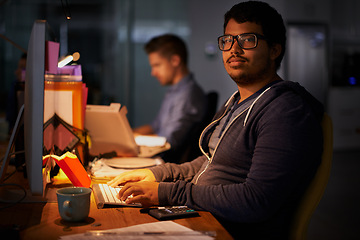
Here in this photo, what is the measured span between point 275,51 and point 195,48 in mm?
3963

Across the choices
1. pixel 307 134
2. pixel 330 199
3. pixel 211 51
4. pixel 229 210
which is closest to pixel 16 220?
pixel 229 210

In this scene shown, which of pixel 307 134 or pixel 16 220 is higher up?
pixel 307 134

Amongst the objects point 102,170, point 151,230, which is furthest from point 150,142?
point 151,230

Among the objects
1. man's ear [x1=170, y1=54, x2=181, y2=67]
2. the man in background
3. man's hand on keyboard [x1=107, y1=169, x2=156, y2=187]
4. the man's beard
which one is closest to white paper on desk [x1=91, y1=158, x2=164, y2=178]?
man's hand on keyboard [x1=107, y1=169, x2=156, y2=187]

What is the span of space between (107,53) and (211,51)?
4.87 ft

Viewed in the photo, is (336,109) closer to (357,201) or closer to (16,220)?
(357,201)

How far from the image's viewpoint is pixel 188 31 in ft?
17.3

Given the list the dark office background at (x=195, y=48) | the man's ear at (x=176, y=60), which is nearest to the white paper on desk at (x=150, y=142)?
the man's ear at (x=176, y=60)

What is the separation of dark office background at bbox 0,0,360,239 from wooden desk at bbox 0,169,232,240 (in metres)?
3.46

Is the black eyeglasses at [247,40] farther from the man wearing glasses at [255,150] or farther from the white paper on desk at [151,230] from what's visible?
the white paper on desk at [151,230]

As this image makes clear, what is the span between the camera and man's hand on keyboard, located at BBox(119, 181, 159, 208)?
1.06 metres

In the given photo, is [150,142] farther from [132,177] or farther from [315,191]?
[315,191]

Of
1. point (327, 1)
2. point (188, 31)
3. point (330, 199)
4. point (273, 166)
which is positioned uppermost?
point (327, 1)

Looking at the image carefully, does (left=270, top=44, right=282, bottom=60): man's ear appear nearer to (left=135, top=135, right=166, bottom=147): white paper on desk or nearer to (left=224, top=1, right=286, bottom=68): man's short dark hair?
(left=224, top=1, right=286, bottom=68): man's short dark hair
